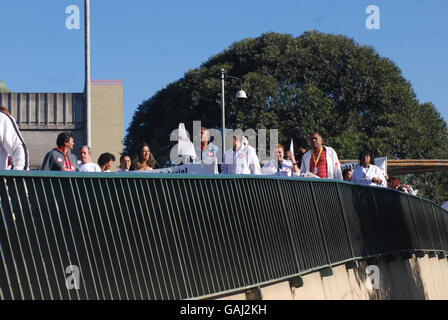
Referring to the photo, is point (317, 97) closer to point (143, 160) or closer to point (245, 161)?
point (245, 161)

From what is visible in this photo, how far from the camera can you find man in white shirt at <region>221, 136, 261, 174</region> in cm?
1406

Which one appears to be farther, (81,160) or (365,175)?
(365,175)

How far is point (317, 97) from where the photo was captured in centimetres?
4053

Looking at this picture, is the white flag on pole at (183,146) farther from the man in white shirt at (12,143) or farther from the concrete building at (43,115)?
the concrete building at (43,115)

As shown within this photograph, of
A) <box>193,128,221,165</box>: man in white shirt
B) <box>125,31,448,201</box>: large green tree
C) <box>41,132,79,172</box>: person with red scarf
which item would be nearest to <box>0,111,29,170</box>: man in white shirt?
<box>41,132,79,172</box>: person with red scarf

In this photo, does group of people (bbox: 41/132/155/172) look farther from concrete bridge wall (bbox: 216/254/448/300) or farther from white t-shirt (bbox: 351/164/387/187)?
white t-shirt (bbox: 351/164/387/187)

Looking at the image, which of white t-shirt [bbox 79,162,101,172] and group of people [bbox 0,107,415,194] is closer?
group of people [bbox 0,107,415,194]

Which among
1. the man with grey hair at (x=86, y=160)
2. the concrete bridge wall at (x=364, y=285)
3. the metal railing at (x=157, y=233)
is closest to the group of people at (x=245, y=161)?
the man with grey hair at (x=86, y=160)

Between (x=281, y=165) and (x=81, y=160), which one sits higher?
(x=81, y=160)

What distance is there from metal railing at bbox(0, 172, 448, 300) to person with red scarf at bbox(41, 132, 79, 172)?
2589 mm

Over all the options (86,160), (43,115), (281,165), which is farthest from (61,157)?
(43,115)

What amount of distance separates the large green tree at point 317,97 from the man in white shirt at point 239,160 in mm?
25156

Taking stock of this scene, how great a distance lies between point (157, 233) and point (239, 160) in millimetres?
6178

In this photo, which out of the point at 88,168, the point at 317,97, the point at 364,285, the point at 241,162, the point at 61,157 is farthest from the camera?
the point at 317,97
